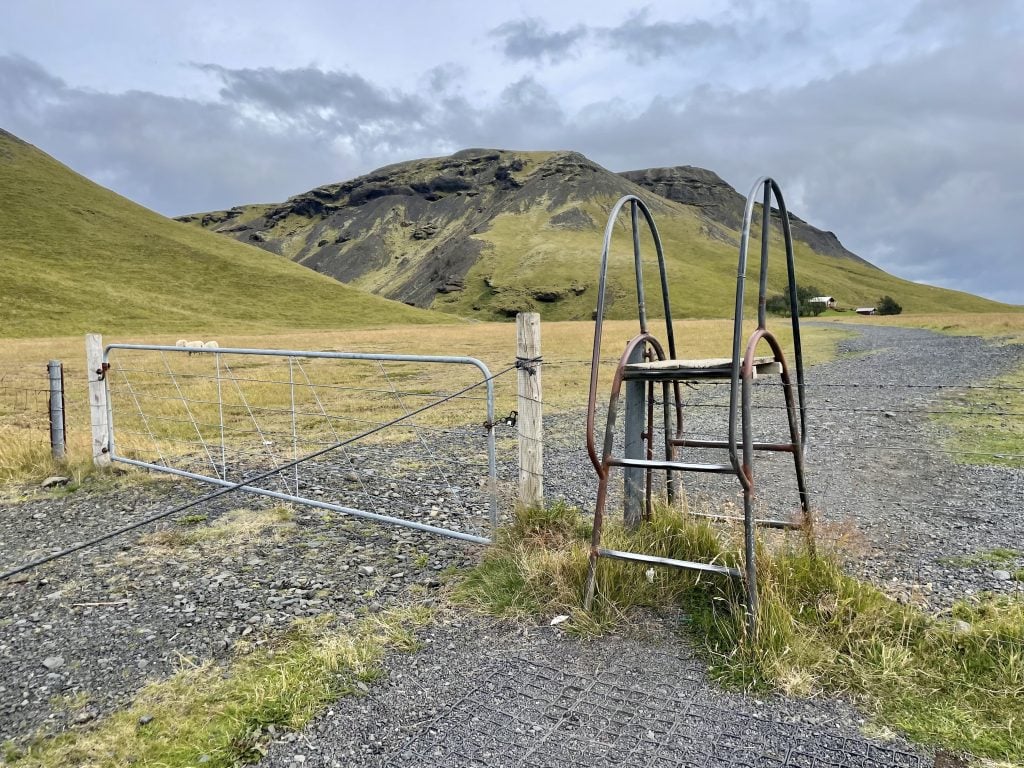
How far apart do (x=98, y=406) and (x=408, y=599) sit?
23.7 ft

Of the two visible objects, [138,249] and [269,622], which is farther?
[138,249]

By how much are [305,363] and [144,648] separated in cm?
2646

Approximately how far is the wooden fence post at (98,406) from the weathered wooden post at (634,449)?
8495 mm

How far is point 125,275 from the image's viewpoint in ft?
325

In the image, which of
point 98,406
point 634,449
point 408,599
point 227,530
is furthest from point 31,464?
point 634,449

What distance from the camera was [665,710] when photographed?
3.69 m

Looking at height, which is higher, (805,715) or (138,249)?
(138,249)

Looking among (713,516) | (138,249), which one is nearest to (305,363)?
(713,516)

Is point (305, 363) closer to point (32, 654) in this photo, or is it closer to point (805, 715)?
point (32, 654)

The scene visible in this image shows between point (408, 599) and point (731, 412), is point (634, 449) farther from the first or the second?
point (408, 599)

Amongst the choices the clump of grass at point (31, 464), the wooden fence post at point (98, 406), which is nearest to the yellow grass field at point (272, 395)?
the clump of grass at point (31, 464)

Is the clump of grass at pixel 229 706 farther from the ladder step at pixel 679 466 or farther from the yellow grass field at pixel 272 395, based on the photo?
the yellow grass field at pixel 272 395

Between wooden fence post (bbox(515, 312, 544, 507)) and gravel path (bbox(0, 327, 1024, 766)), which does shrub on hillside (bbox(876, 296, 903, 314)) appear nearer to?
gravel path (bbox(0, 327, 1024, 766))

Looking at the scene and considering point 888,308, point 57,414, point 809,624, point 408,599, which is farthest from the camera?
point 888,308
